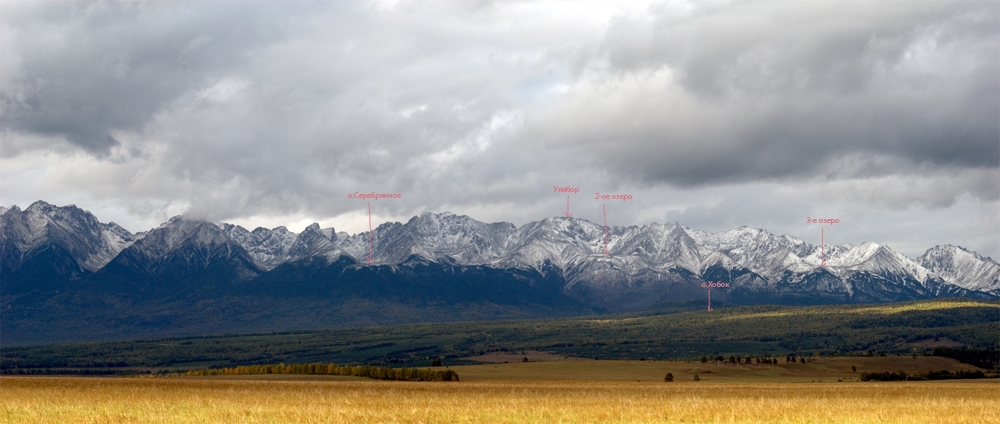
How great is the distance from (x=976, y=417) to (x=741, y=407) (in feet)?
55.7

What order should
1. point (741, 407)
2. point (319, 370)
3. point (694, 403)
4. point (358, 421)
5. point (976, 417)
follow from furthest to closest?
point (319, 370) < point (694, 403) < point (741, 407) < point (976, 417) < point (358, 421)

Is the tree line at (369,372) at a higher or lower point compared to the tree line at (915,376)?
higher

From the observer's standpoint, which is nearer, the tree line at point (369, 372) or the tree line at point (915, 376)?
the tree line at point (369, 372)

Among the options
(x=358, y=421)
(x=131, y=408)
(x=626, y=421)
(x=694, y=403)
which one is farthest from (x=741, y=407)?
(x=131, y=408)

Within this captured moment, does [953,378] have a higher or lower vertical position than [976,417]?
lower

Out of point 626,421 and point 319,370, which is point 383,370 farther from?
point 626,421

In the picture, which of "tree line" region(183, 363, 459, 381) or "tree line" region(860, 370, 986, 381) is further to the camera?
"tree line" region(860, 370, 986, 381)

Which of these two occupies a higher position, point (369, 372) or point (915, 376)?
point (369, 372)

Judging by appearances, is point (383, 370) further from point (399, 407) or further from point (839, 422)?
point (839, 422)

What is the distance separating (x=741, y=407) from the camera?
69.9 meters

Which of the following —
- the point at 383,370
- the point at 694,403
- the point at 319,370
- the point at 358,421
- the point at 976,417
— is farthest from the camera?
the point at 319,370

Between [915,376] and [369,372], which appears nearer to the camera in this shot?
[369,372]

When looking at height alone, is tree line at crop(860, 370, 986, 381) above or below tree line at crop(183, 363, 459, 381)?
below

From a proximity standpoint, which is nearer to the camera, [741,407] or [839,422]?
[839,422]
